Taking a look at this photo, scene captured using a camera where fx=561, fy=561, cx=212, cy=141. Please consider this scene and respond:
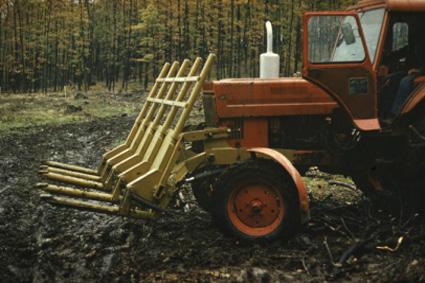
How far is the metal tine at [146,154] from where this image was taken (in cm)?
638

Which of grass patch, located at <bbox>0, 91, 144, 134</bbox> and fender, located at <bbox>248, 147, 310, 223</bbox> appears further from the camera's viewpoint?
grass patch, located at <bbox>0, 91, 144, 134</bbox>

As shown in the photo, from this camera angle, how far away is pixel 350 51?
253 inches

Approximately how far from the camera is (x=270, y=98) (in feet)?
21.4

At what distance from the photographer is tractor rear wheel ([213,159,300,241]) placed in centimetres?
586

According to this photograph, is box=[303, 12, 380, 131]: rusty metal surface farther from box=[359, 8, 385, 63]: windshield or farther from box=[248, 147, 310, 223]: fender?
box=[248, 147, 310, 223]: fender

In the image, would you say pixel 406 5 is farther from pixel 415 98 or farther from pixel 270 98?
pixel 270 98

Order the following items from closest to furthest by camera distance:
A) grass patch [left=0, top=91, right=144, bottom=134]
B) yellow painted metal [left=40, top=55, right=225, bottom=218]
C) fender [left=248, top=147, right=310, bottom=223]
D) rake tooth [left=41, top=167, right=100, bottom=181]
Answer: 1. fender [left=248, top=147, right=310, bottom=223]
2. yellow painted metal [left=40, top=55, right=225, bottom=218]
3. rake tooth [left=41, top=167, right=100, bottom=181]
4. grass patch [left=0, top=91, right=144, bottom=134]

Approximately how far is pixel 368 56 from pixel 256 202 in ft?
6.75

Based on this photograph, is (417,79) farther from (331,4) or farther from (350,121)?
(331,4)

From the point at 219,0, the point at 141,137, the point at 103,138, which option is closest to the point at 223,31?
the point at 219,0

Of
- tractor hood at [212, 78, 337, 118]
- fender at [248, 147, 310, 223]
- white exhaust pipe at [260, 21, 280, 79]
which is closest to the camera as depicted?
fender at [248, 147, 310, 223]

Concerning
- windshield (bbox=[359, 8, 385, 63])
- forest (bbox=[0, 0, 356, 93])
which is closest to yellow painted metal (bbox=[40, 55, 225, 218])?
windshield (bbox=[359, 8, 385, 63])

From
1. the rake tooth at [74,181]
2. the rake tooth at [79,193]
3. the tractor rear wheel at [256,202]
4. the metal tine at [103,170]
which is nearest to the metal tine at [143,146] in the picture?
the rake tooth at [74,181]

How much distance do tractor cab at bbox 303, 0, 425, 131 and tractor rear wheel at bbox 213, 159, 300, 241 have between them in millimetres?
1171
